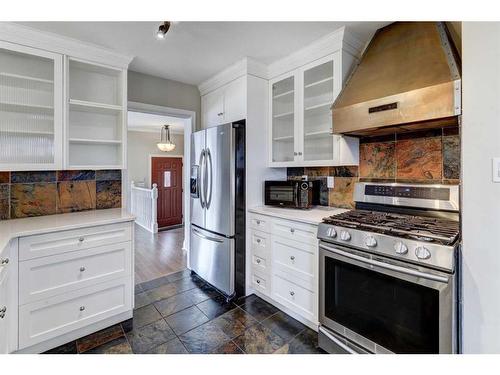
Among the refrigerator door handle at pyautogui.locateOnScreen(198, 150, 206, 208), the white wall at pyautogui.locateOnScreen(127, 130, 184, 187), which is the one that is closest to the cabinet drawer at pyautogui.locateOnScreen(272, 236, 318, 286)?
the refrigerator door handle at pyautogui.locateOnScreen(198, 150, 206, 208)

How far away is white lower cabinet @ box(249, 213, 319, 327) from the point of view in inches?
79.4

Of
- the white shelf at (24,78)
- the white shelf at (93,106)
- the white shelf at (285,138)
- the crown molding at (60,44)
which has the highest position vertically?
the crown molding at (60,44)

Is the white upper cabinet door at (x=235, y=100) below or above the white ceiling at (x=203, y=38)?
below

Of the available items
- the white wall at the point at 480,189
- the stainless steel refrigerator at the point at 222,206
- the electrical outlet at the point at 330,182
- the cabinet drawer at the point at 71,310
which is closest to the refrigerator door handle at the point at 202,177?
the stainless steel refrigerator at the point at 222,206

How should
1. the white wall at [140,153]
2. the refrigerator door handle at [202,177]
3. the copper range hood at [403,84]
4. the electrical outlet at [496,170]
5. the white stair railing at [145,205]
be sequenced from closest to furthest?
the electrical outlet at [496,170] → the copper range hood at [403,84] → the refrigerator door handle at [202,177] → the white stair railing at [145,205] → the white wall at [140,153]

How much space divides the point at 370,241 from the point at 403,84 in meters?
1.06

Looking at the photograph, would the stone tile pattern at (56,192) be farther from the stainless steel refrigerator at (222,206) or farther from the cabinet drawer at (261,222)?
the cabinet drawer at (261,222)

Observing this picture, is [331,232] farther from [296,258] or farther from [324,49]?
[324,49]

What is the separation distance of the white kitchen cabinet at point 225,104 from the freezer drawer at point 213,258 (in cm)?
132

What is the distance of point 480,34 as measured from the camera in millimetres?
1289

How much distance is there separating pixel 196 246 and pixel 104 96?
1.91 meters

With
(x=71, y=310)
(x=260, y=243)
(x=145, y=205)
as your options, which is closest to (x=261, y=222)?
(x=260, y=243)

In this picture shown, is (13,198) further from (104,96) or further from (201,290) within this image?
(201,290)

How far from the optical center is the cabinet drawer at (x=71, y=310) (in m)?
1.72
